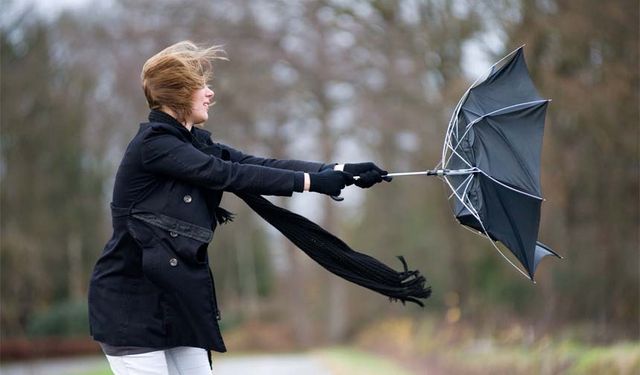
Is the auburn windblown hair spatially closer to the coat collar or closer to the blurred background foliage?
the coat collar

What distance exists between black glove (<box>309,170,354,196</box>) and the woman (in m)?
0.06

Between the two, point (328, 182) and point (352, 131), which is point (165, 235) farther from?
point (352, 131)

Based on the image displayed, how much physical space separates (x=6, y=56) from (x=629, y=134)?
16718 mm

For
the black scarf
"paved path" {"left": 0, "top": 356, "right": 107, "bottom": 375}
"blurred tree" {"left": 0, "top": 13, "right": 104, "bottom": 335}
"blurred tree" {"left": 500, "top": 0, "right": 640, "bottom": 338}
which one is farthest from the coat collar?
"blurred tree" {"left": 0, "top": 13, "right": 104, "bottom": 335}

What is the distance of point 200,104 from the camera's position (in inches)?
172

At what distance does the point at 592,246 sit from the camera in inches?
827

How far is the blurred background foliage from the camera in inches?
719

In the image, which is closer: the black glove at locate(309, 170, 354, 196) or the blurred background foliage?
the black glove at locate(309, 170, 354, 196)

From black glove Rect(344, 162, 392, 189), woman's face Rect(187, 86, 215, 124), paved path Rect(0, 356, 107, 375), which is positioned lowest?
paved path Rect(0, 356, 107, 375)

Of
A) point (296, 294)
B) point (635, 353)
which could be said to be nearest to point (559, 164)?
point (635, 353)

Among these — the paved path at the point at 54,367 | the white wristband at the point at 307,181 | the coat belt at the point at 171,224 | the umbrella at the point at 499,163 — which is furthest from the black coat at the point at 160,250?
the paved path at the point at 54,367

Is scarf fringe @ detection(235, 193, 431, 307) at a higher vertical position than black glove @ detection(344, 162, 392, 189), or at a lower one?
lower

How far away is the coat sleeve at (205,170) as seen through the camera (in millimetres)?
4176

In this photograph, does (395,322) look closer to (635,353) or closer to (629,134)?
(629,134)
